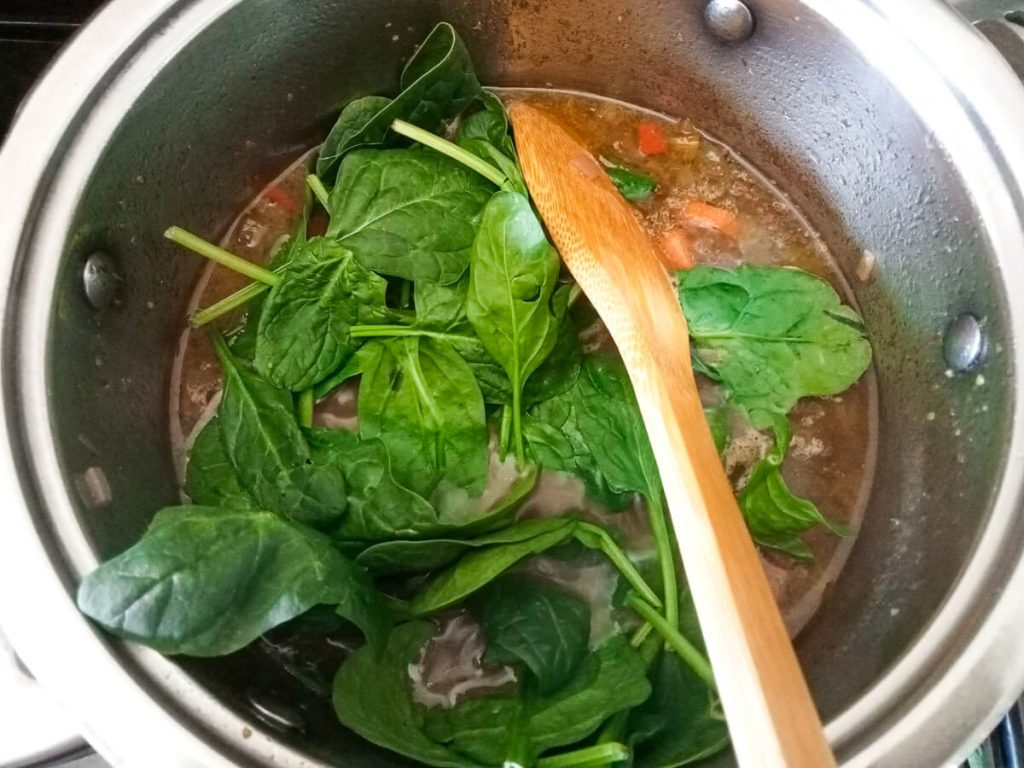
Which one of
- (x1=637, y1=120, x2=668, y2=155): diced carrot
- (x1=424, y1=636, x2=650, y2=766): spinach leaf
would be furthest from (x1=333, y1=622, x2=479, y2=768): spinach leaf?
(x1=637, y1=120, x2=668, y2=155): diced carrot

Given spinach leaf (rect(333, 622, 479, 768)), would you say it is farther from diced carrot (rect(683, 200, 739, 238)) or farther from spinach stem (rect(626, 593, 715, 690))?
diced carrot (rect(683, 200, 739, 238))

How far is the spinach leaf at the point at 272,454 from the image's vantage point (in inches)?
31.2

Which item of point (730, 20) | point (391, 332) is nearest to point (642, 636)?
point (391, 332)

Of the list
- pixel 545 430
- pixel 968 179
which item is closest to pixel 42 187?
pixel 545 430

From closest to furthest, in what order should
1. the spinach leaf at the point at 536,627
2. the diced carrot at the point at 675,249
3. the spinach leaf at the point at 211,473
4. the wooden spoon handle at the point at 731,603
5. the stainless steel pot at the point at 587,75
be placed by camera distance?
the wooden spoon handle at the point at 731,603 < the stainless steel pot at the point at 587,75 < the spinach leaf at the point at 536,627 < the spinach leaf at the point at 211,473 < the diced carrot at the point at 675,249

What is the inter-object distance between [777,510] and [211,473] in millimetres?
510

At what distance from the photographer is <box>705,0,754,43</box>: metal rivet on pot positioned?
2.91ft

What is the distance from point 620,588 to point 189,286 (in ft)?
1.74

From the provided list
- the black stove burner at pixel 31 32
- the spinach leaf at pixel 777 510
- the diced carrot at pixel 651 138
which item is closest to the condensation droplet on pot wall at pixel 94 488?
the black stove burner at pixel 31 32

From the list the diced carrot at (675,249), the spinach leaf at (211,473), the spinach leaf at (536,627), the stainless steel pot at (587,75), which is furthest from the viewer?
the diced carrot at (675,249)

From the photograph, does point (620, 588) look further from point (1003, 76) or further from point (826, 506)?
point (1003, 76)

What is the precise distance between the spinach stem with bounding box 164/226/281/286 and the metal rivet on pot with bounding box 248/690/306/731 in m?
0.38

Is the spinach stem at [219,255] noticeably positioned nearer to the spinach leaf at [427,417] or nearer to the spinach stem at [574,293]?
the spinach leaf at [427,417]

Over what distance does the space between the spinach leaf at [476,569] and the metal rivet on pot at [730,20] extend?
51 cm
